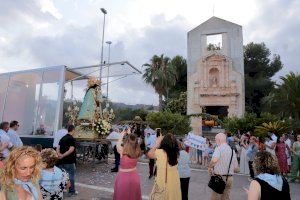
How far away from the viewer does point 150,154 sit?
16.8 ft

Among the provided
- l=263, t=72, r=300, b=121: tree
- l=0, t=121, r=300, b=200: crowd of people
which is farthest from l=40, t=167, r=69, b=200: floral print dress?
l=263, t=72, r=300, b=121: tree

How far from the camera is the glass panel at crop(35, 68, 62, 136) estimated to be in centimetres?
1091

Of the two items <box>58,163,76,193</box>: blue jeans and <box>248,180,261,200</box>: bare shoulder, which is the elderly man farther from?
<box>58,163,76,193</box>: blue jeans

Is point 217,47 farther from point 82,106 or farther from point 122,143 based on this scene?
point 122,143

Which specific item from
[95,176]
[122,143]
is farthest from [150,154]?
[95,176]

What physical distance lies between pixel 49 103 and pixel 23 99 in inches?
54.3

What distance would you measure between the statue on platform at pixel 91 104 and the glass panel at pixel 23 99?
184 centimetres

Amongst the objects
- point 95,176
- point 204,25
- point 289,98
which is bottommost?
point 95,176

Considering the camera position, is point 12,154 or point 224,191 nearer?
point 12,154

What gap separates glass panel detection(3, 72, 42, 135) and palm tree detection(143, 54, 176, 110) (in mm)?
30601

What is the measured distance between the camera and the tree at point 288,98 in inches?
808

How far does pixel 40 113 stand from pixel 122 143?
6565 mm

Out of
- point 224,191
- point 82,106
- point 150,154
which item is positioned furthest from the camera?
point 82,106

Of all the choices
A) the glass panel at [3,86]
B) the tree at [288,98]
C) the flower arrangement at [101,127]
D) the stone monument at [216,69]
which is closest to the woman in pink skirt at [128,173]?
the flower arrangement at [101,127]
